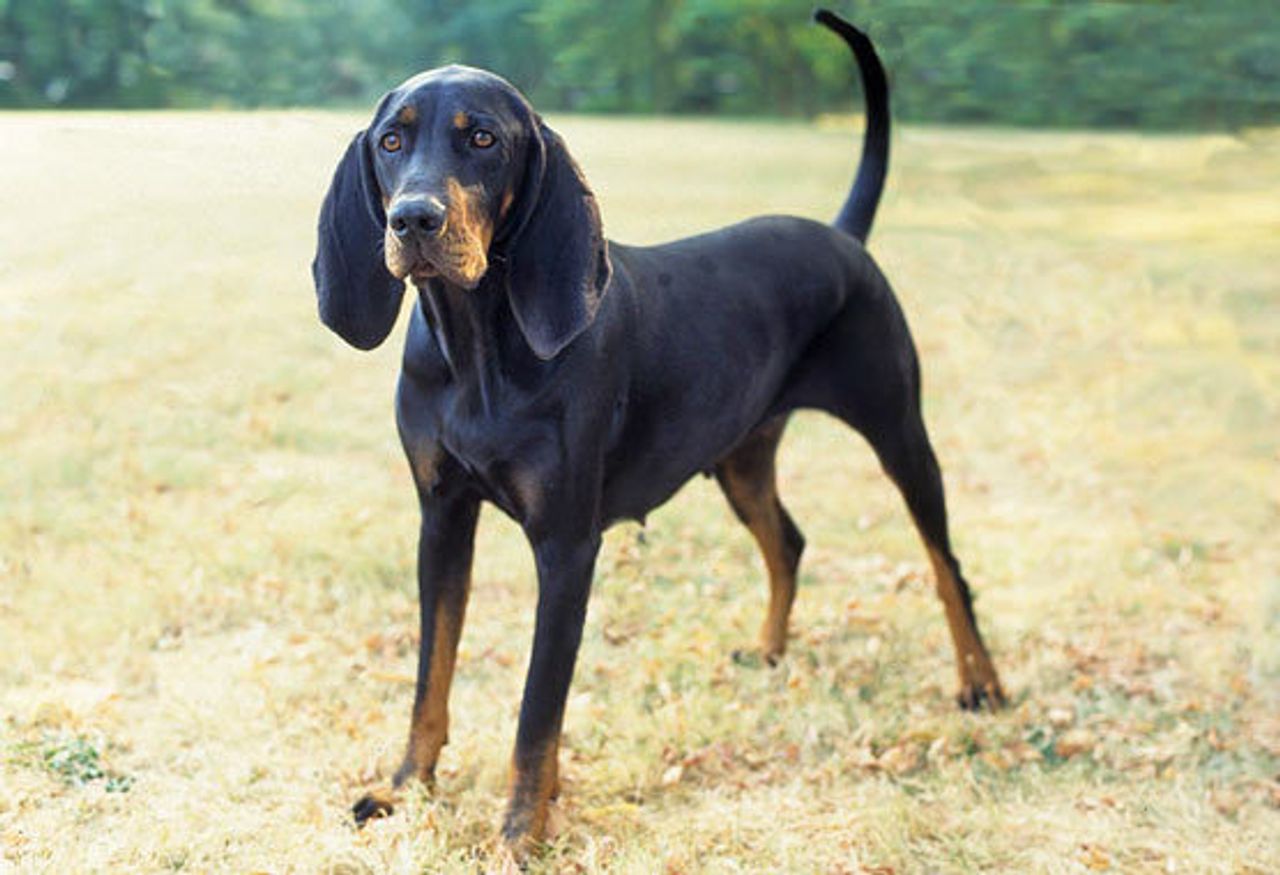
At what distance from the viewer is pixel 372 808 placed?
3.48 m

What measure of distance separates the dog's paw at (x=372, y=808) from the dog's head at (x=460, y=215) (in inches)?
47.3

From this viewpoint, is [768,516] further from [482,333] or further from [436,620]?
[482,333]

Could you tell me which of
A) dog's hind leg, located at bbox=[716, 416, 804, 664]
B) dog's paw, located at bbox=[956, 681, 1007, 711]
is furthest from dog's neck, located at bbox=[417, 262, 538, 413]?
dog's paw, located at bbox=[956, 681, 1007, 711]

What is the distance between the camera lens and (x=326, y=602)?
16.2ft

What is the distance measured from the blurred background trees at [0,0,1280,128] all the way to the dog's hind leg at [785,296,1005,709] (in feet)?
9.57

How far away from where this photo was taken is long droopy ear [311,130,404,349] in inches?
116

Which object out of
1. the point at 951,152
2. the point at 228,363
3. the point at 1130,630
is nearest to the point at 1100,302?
the point at 951,152

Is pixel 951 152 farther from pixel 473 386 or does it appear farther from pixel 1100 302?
pixel 473 386

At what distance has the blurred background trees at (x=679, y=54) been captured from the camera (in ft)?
19.3

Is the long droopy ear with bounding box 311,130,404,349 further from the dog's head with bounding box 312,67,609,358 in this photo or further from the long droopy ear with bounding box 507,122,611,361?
the long droopy ear with bounding box 507,122,611,361

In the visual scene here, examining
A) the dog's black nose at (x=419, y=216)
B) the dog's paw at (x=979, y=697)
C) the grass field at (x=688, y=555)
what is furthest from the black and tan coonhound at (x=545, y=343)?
the dog's paw at (x=979, y=697)

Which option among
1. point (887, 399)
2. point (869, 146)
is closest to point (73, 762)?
point (887, 399)

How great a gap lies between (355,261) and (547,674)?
1.02 m

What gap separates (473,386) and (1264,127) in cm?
561
